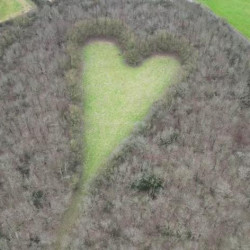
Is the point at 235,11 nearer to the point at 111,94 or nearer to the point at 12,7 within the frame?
the point at 111,94

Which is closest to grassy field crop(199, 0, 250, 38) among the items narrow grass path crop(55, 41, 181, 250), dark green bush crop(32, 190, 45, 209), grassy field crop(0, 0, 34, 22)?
narrow grass path crop(55, 41, 181, 250)

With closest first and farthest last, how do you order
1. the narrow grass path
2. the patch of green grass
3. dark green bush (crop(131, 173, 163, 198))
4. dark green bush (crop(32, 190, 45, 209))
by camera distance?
dark green bush (crop(32, 190, 45, 209)), dark green bush (crop(131, 173, 163, 198)), the narrow grass path, the patch of green grass

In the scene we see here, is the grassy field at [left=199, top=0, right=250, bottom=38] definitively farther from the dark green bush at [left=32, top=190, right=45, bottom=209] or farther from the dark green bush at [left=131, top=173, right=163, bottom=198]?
the dark green bush at [left=32, top=190, right=45, bottom=209]

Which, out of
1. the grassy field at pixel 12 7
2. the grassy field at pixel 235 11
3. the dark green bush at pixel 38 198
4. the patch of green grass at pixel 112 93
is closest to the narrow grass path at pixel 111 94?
the patch of green grass at pixel 112 93

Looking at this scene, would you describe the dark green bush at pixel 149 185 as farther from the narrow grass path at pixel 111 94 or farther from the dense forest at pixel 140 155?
the narrow grass path at pixel 111 94

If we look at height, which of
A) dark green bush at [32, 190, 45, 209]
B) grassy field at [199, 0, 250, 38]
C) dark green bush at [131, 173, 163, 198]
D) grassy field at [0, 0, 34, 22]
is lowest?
dark green bush at [32, 190, 45, 209]

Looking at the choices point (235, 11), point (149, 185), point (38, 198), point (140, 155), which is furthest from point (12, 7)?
point (149, 185)

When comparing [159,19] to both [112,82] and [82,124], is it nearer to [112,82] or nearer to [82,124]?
[112,82]
